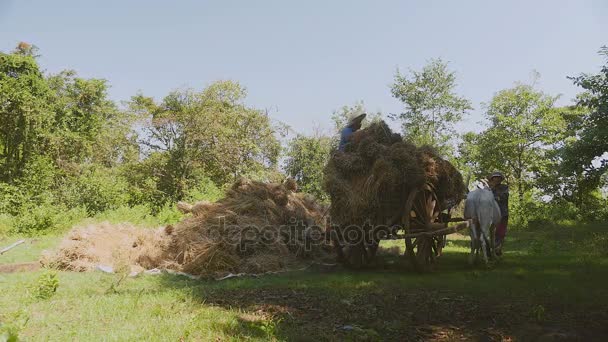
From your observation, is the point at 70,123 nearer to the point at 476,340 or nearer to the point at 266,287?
the point at 266,287

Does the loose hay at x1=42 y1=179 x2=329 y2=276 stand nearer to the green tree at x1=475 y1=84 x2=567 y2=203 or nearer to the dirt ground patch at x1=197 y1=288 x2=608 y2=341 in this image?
the dirt ground patch at x1=197 y1=288 x2=608 y2=341

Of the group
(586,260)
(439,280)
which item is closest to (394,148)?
(439,280)

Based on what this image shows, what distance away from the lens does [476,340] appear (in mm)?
4418

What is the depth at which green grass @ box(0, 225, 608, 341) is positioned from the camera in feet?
14.5

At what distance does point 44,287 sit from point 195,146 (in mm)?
18121

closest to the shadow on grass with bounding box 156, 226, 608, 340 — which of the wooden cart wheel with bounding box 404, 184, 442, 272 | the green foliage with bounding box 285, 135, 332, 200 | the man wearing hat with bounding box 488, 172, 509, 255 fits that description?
the wooden cart wheel with bounding box 404, 184, 442, 272

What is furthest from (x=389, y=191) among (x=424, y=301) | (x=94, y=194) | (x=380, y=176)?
(x=94, y=194)

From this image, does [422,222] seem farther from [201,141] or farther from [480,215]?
[201,141]

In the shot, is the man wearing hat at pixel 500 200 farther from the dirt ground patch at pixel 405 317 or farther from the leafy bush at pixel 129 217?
the leafy bush at pixel 129 217

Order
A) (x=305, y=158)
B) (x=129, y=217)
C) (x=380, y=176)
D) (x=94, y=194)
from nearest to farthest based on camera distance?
(x=380, y=176)
(x=129, y=217)
(x=94, y=194)
(x=305, y=158)

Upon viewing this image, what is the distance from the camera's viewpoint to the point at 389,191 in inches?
287

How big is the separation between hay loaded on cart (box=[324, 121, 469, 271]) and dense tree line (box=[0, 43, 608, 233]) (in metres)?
7.83

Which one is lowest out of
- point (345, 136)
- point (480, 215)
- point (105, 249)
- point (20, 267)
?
point (20, 267)

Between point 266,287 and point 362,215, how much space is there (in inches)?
84.9
